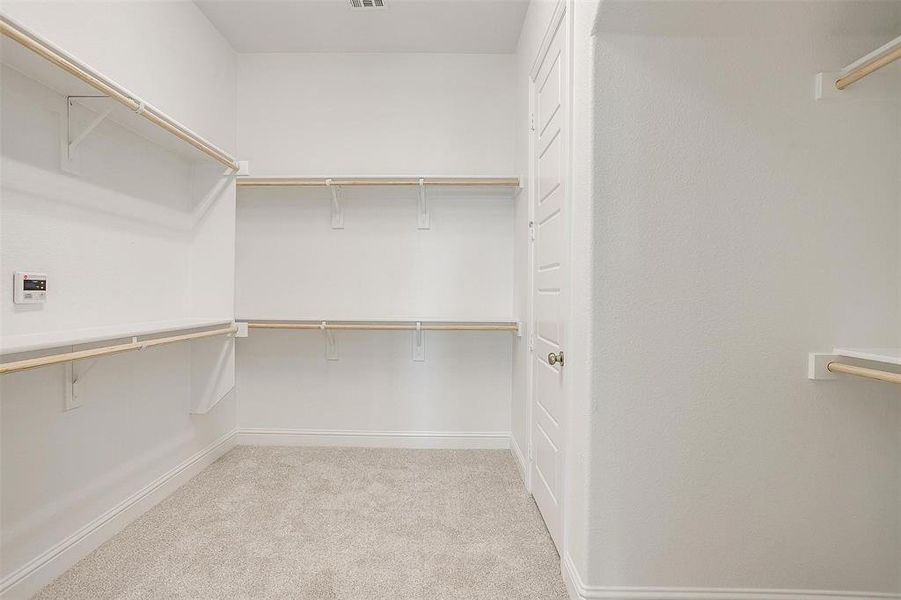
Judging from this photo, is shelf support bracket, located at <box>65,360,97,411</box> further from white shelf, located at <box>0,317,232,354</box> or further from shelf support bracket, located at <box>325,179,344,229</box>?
shelf support bracket, located at <box>325,179,344,229</box>

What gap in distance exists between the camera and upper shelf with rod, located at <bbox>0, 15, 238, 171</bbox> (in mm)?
1362

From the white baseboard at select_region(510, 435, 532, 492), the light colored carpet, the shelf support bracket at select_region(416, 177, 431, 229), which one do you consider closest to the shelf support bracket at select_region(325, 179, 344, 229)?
the shelf support bracket at select_region(416, 177, 431, 229)

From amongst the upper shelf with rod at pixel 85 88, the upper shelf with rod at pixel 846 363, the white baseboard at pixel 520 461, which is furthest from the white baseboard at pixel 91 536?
the upper shelf with rod at pixel 846 363

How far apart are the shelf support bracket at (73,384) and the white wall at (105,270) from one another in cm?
2

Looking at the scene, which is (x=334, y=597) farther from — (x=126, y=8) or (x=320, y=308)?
(x=126, y=8)

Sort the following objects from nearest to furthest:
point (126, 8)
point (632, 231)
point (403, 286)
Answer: point (632, 231)
point (126, 8)
point (403, 286)

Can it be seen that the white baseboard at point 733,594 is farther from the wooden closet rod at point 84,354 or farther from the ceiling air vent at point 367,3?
the ceiling air vent at point 367,3

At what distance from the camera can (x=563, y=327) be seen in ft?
5.91

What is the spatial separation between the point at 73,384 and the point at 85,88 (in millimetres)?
1064

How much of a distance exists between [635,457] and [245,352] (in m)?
2.61

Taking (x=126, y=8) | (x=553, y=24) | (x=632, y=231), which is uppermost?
(x=126, y=8)

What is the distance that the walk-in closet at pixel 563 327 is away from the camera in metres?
1.52

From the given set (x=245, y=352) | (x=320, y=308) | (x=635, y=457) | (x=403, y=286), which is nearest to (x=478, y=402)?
(x=403, y=286)

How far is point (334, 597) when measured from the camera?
5.42 ft
